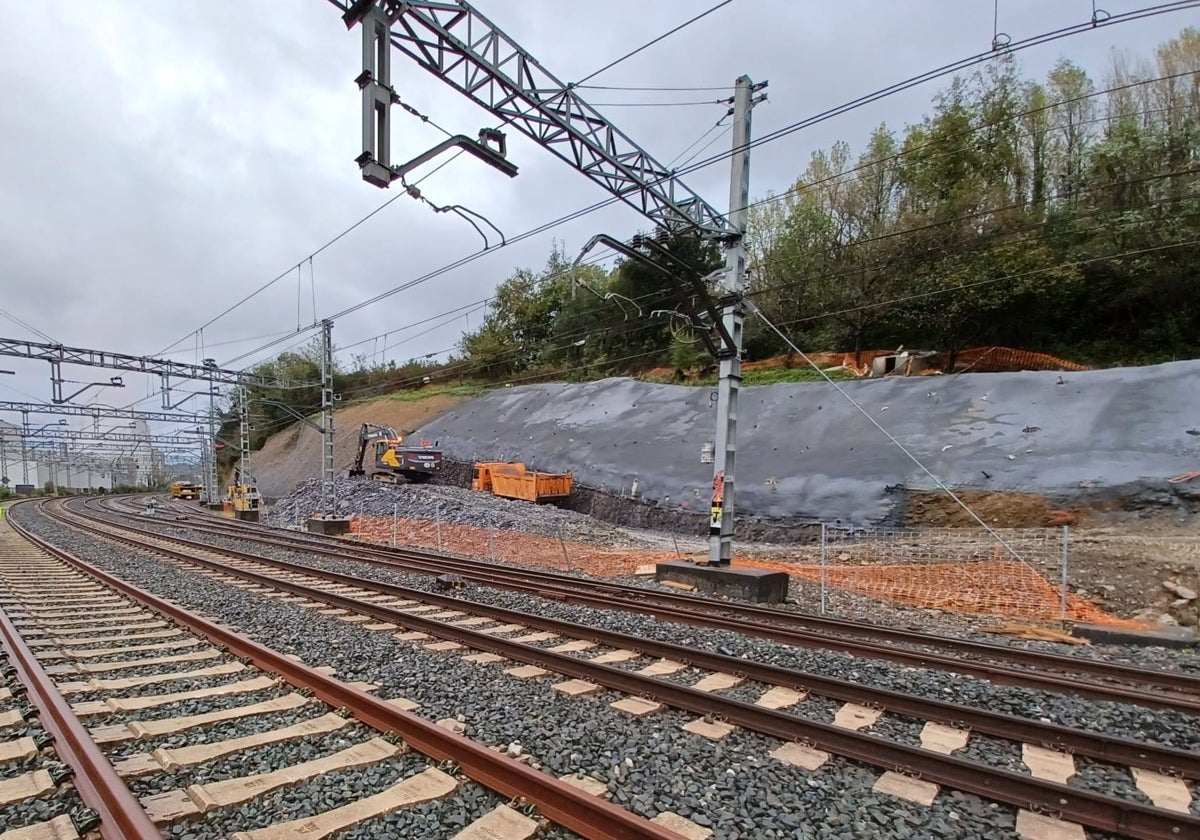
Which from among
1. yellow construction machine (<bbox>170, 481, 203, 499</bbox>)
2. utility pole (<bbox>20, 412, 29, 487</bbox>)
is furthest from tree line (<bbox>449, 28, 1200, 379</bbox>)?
utility pole (<bbox>20, 412, 29, 487</bbox>)

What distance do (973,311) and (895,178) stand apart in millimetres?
13587

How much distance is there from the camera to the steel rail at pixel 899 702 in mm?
4289

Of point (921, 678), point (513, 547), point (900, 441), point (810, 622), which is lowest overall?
point (513, 547)

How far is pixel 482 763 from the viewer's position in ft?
12.5

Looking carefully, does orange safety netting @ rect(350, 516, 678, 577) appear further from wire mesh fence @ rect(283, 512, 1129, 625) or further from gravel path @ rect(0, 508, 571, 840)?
gravel path @ rect(0, 508, 571, 840)

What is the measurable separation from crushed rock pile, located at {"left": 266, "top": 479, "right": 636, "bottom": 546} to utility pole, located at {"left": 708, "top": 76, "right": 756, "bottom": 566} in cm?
882

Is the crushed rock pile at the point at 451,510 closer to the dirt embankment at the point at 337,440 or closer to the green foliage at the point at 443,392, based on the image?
the dirt embankment at the point at 337,440

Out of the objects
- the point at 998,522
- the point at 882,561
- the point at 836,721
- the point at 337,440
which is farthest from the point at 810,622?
the point at 337,440

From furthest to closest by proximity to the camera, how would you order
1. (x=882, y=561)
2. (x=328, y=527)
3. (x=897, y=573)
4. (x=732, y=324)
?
1. (x=328, y=527)
2. (x=882, y=561)
3. (x=897, y=573)
4. (x=732, y=324)

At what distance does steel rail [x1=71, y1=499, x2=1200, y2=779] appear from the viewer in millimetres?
4289

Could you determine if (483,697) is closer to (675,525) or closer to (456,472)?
(675,525)

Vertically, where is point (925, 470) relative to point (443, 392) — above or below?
below

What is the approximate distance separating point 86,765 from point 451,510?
67.3 ft

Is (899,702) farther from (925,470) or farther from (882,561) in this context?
(925,470)
